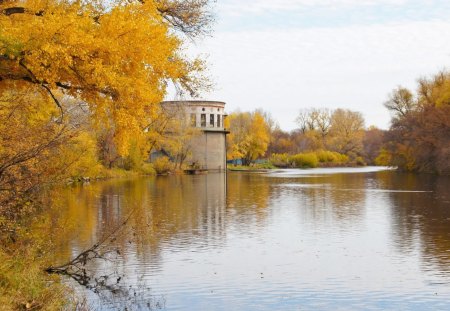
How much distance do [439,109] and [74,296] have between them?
4908cm

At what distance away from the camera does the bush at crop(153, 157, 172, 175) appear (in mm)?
59812

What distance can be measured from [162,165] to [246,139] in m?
26.5

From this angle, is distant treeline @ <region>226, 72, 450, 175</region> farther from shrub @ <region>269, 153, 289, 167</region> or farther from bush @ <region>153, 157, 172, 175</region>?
bush @ <region>153, 157, 172, 175</region>

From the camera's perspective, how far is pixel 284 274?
45.4 ft

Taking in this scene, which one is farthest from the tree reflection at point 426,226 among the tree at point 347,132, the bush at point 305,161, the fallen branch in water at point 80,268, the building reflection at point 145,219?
the tree at point 347,132

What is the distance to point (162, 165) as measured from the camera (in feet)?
197

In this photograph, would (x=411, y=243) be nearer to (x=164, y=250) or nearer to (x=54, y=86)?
(x=164, y=250)

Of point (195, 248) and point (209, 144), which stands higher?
point (209, 144)

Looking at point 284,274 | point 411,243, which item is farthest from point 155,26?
point 411,243

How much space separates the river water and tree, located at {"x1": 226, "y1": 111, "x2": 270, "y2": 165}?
186ft

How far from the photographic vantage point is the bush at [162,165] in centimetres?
5981

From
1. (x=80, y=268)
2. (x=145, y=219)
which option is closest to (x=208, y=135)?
(x=145, y=219)

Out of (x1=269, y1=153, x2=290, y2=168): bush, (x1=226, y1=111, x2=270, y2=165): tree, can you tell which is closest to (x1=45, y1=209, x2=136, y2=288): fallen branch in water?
(x1=226, y1=111, x2=270, y2=165): tree

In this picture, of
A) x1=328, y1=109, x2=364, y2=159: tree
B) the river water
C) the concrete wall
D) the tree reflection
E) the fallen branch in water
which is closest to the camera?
the river water
